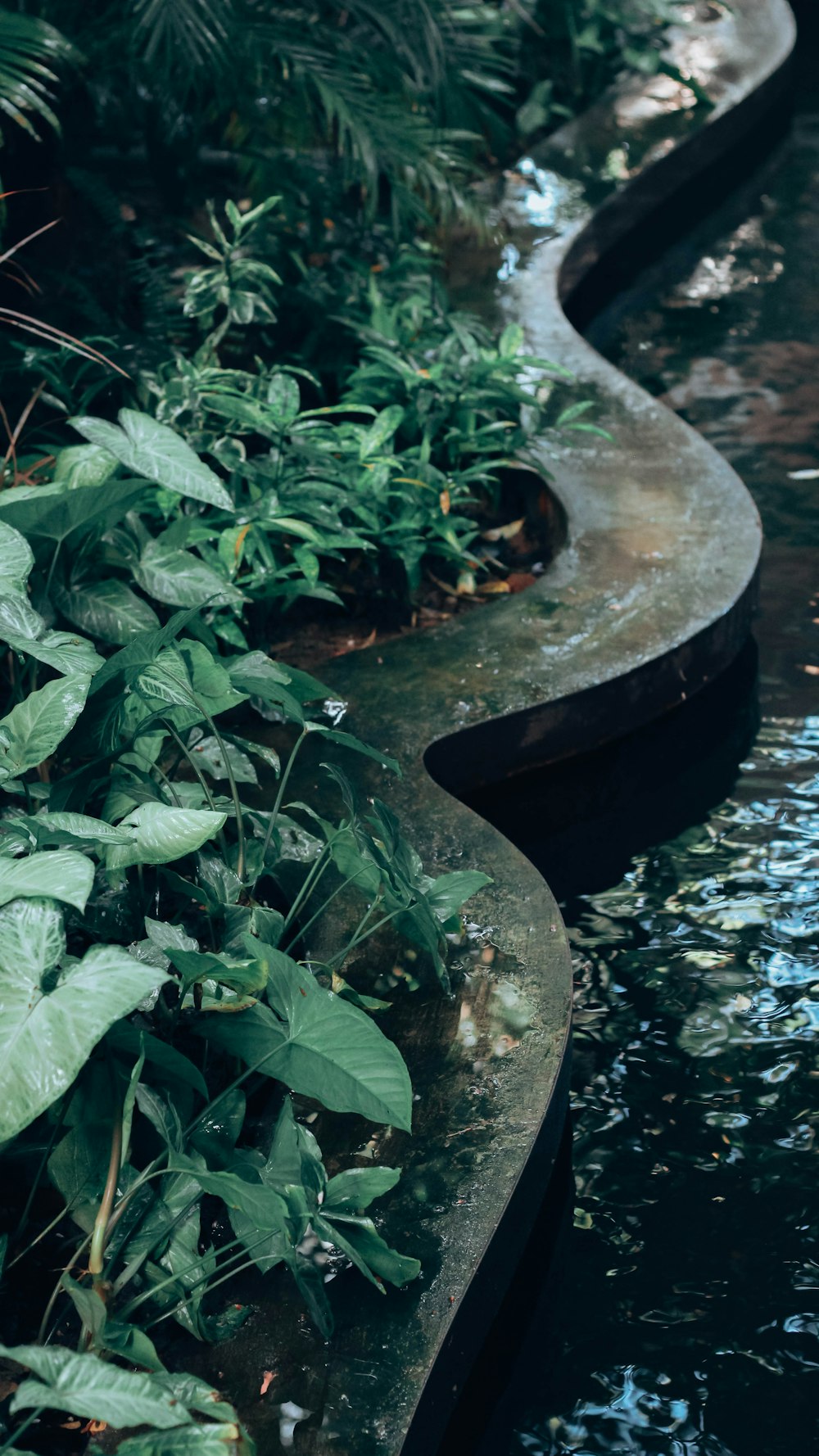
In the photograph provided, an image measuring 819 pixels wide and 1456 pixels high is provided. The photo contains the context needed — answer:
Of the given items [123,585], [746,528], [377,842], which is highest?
[123,585]

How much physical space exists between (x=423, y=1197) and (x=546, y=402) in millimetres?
2845

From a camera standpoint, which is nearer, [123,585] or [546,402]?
[123,585]

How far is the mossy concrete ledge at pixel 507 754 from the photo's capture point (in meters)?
1.69

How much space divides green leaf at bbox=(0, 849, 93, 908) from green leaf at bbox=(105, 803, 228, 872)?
0.13 meters

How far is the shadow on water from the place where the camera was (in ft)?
6.26

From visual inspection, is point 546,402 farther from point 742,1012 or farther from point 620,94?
point 620,94

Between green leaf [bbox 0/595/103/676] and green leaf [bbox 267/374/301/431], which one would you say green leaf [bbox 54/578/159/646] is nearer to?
green leaf [bbox 0/595/103/676]

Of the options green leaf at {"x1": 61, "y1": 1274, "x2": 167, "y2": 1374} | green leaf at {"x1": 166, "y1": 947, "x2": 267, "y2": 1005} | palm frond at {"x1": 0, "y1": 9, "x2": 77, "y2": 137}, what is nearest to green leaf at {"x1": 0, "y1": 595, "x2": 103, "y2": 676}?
green leaf at {"x1": 166, "y1": 947, "x2": 267, "y2": 1005}

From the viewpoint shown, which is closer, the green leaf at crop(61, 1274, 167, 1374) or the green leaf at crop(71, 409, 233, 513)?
the green leaf at crop(61, 1274, 167, 1374)

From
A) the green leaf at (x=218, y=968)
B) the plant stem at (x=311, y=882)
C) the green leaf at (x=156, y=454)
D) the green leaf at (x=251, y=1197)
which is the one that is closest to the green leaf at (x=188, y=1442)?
the green leaf at (x=251, y=1197)

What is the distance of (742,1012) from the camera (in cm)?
251

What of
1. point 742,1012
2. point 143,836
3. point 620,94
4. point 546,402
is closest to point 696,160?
point 620,94

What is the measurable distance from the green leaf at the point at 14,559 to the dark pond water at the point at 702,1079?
134cm

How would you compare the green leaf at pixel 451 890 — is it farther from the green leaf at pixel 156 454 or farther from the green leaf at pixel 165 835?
the green leaf at pixel 156 454
